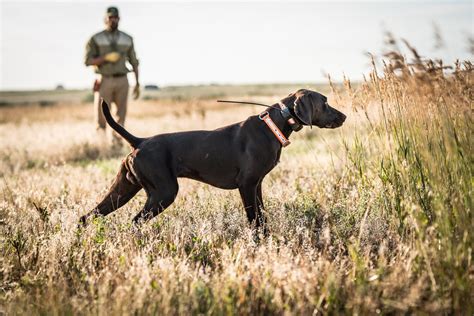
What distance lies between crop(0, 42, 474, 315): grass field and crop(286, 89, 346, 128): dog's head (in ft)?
0.68

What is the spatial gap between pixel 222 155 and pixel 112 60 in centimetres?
659

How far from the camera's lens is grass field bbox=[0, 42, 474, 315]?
3471 millimetres

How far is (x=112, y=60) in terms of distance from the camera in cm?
1109

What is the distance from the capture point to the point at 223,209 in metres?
5.76

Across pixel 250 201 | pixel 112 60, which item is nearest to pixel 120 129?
pixel 250 201

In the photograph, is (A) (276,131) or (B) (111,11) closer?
(A) (276,131)

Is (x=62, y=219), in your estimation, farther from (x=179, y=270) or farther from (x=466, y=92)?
(x=466, y=92)

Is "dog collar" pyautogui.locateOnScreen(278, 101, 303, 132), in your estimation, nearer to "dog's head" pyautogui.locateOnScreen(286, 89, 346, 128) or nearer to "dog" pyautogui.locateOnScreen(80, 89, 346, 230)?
"dog" pyautogui.locateOnScreen(80, 89, 346, 230)

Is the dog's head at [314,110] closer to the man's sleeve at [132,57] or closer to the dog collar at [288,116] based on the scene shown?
the dog collar at [288,116]

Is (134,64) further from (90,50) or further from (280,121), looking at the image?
(280,121)

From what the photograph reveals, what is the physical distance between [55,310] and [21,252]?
1.26 metres

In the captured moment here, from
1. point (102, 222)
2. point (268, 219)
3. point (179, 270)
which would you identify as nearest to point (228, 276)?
point (179, 270)

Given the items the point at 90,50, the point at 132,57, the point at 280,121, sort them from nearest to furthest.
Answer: the point at 280,121 → the point at 90,50 → the point at 132,57

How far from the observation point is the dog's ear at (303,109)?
510 cm
